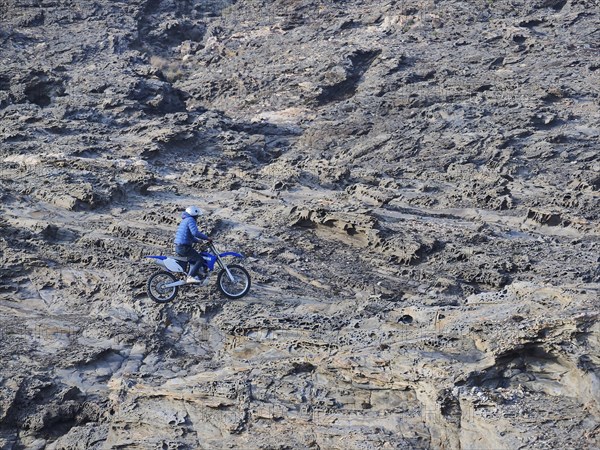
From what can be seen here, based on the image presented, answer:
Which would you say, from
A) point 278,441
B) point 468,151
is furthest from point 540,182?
point 278,441

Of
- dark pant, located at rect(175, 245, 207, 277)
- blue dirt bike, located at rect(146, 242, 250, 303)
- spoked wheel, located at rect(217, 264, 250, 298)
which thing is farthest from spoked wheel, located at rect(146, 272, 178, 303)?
spoked wheel, located at rect(217, 264, 250, 298)

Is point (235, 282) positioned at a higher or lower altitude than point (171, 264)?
lower

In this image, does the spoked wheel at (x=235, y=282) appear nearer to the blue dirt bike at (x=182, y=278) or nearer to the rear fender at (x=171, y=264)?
the blue dirt bike at (x=182, y=278)

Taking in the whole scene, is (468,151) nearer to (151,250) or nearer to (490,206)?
(490,206)

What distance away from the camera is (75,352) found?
8.98 m

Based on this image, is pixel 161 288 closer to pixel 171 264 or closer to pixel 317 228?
pixel 171 264

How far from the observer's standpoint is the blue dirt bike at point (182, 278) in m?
10.1

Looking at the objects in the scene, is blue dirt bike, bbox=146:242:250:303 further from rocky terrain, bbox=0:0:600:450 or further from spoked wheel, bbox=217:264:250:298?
rocky terrain, bbox=0:0:600:450

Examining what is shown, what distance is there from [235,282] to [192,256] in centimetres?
67

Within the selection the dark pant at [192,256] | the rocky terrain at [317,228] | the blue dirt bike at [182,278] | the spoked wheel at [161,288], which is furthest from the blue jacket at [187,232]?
the rocky terrain at [317,228]

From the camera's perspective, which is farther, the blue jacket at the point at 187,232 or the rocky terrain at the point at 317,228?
the blue jacket at the point at 187,232


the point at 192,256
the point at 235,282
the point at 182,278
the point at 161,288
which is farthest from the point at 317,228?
the point at 161,288

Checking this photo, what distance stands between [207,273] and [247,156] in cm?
821

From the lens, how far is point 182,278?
402 inches
